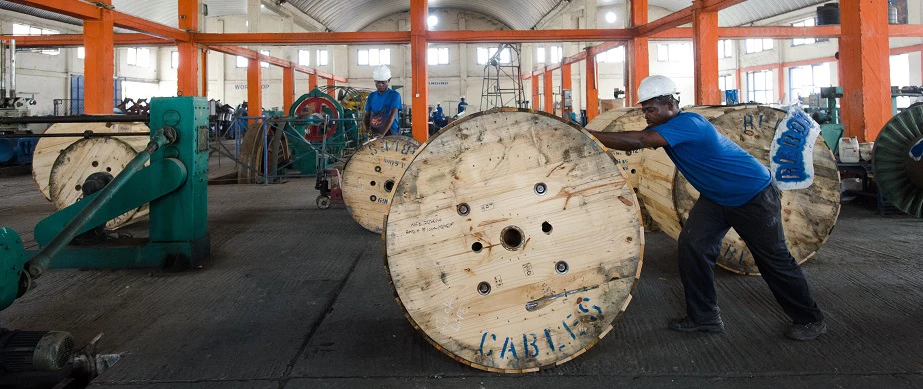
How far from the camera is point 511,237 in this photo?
250 centimetres

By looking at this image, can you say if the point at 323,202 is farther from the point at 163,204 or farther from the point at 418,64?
the point at 418,64

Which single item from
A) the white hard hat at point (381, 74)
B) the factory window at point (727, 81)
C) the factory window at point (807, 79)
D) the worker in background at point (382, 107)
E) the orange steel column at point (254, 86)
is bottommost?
the worker in background at point (382, 107)

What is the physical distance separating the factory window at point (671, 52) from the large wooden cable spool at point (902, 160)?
24808 mm

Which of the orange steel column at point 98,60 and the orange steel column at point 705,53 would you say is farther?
the orange steel column at point 98,60

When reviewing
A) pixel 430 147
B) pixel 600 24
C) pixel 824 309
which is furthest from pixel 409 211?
pixel 600 24

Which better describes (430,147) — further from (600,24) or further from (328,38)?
(600,24)

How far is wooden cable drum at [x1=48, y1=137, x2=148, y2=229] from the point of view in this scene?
19.1ft

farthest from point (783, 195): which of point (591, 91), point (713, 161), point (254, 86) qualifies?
point (254, 86)

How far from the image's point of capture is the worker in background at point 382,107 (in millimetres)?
6872

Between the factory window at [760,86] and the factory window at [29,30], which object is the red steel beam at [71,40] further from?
the factory window at [760,86]

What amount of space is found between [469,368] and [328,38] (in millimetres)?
10929

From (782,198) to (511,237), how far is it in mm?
2829

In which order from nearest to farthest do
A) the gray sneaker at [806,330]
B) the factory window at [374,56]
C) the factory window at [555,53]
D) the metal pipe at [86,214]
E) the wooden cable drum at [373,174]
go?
the metal pipe at [86,214] → the gray sneaker at [806,330] → the wooden cable drum at [373,174] → the factory window at [555,53] → the factory window at [374,56]

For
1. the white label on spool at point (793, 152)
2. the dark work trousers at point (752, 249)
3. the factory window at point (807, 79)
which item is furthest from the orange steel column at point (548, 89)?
the dark work trousers at point (752, 249)
